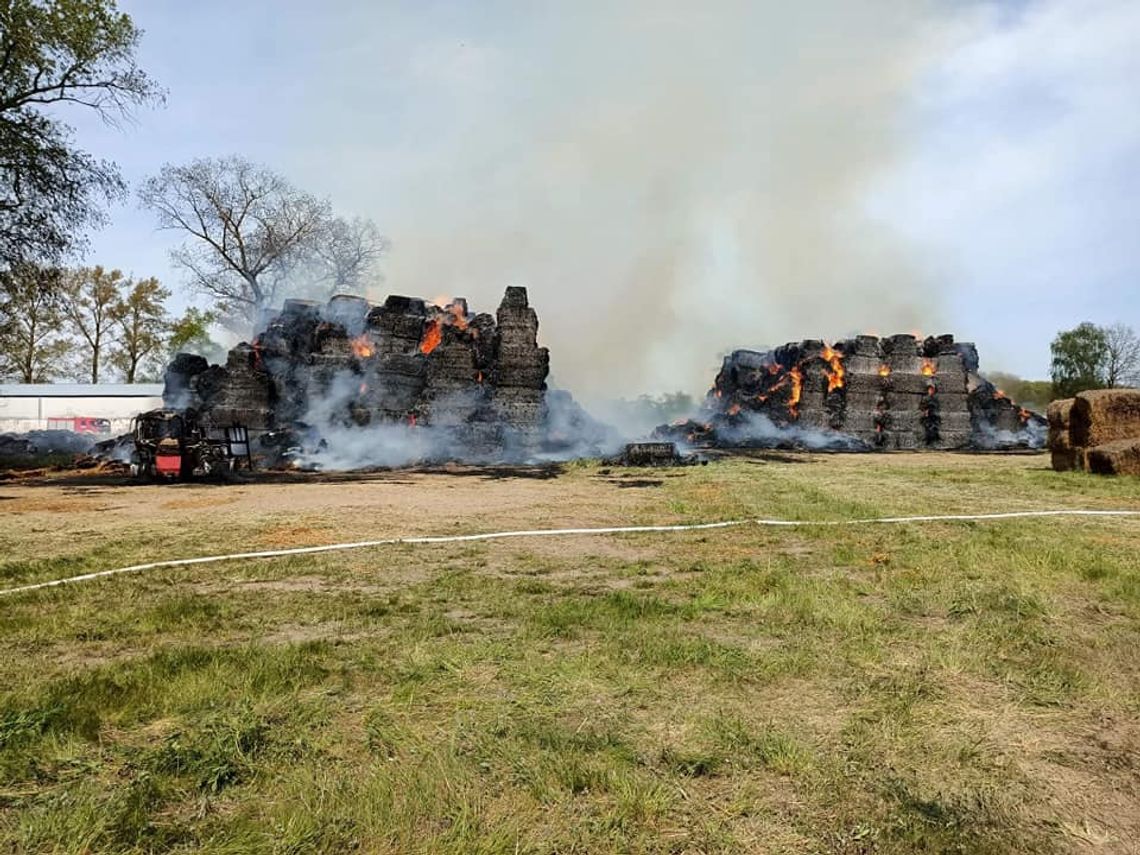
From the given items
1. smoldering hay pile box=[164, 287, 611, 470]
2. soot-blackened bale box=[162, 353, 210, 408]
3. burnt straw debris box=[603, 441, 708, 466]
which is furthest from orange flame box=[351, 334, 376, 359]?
burnt straw debris box=[603, 441, 708, 466]

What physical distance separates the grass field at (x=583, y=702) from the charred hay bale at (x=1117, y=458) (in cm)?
842

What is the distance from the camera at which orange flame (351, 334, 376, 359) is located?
2400 cm

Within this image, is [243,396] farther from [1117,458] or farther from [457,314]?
[1117,458]

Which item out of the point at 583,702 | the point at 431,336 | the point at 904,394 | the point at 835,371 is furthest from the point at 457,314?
the point at 583,702


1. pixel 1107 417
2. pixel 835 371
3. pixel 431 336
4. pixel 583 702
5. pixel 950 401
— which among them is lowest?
pixel 583 702

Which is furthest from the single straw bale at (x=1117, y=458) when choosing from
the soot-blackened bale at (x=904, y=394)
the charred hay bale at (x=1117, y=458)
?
the soot-blackened bale at (x=904, y=394)

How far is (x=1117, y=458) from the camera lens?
12711 mm

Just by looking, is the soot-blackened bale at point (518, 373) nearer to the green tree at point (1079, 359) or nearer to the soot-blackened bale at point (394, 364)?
the soot-blackened bale at point (394, 364)

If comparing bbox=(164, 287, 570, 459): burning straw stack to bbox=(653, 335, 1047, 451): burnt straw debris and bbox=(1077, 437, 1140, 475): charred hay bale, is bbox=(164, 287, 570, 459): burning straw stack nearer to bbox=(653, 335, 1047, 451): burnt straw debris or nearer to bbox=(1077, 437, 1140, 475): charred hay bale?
bbox=(653, 335, 1047, 451): burnt straw debris

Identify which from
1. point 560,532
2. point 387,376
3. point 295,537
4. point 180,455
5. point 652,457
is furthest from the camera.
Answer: point 387,376

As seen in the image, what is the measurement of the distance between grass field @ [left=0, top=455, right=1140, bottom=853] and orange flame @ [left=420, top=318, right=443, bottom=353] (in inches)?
736

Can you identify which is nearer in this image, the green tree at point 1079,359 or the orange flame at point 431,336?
the orange flame at point 431,336

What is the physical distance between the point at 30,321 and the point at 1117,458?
51042 mm

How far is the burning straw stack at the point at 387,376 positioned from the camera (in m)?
23.2
